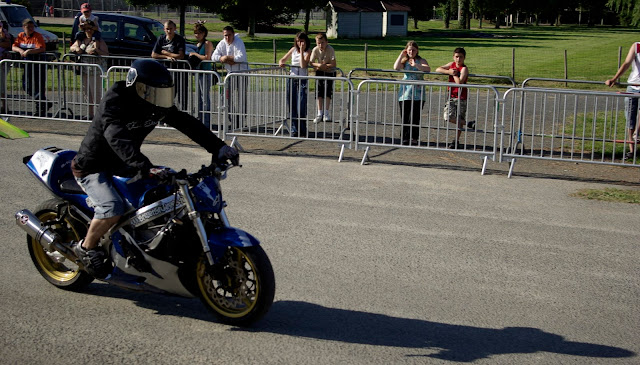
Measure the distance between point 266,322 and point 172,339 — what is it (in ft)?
2.30

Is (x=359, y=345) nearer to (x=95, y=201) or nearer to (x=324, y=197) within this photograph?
(x=95, y=201)

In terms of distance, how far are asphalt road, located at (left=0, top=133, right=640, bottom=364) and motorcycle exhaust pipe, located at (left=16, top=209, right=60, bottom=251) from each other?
45cm

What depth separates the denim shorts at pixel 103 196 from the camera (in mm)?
5566

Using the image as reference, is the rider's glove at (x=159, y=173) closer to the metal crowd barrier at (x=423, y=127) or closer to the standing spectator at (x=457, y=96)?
the metal crowd barrier at (x=423, y=127)

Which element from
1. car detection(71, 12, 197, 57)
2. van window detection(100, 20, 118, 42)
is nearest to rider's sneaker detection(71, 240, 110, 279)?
car detection(71, 12, 197, 57)

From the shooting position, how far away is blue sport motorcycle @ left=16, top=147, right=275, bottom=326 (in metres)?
5.32

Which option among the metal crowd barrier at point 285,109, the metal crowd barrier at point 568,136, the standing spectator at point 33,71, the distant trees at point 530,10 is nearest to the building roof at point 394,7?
the distant trees at point 530,10

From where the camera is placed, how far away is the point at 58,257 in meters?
6.30

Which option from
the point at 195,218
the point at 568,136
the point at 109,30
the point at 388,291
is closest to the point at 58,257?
the point at 195,218

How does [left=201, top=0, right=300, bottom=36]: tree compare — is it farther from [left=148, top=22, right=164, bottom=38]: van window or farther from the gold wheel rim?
the gold wheel rim

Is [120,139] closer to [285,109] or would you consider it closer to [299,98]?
[299,98]

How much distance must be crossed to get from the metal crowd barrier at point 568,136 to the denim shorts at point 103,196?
22.4ft

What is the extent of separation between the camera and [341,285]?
657cm

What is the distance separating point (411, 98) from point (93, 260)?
7.92 meters
